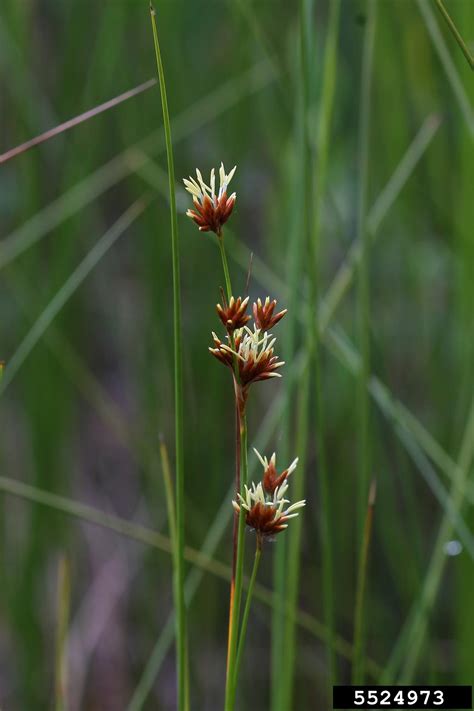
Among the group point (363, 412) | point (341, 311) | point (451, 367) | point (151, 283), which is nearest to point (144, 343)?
point (151, 283)

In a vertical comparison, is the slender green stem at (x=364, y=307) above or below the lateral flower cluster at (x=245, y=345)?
above

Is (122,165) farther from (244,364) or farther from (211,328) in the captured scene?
(244,364)

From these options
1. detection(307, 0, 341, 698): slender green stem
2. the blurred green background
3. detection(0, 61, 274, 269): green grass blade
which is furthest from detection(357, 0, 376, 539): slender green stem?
detection(0, 61, 274, 269): green grass blade

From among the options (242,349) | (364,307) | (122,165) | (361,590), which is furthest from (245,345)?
(122,165)

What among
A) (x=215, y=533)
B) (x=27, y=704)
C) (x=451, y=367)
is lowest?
(x=27, y=704)

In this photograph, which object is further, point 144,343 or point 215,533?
point 144,343

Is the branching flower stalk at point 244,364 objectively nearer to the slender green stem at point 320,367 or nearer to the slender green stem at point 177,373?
the slender green stem at point 177,373

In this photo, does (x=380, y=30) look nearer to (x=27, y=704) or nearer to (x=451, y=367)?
(x=451, y=367)

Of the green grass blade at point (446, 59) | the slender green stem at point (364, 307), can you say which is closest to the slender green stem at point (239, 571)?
the slender green stem at point (364, 307)

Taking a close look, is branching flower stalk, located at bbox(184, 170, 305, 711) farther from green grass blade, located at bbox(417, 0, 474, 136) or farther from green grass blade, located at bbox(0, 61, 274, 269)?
green grass blade, located at bbox(0, 61, 274, 269)
